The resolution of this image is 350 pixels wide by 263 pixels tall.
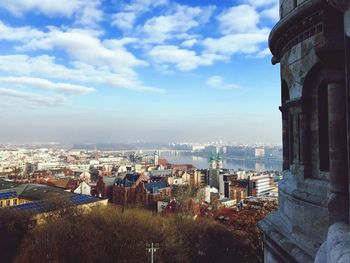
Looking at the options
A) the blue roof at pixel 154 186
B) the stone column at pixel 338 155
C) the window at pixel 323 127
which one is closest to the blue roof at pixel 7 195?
the blue roof at pixel 154 186

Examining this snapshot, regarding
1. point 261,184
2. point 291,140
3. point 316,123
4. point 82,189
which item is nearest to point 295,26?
point 316,123

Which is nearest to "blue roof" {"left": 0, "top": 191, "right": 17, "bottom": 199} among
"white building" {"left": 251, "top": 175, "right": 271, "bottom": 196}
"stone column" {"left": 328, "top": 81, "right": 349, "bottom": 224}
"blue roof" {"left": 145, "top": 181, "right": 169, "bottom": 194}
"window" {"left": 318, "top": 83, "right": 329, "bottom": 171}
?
"blue roof" {"left": 145, "top": 181, "right": 169, "bottom": 194}

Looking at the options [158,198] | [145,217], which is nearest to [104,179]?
[158,198]

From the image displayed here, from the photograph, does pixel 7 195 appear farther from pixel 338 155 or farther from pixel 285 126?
pixel 338 155

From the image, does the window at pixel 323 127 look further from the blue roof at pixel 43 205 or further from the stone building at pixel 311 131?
the blue roof at pixel 43 205

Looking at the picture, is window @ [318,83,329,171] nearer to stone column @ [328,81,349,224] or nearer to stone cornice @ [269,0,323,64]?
stone cornice @ [269,0,323,64]

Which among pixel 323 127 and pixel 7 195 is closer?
pixel 323 127

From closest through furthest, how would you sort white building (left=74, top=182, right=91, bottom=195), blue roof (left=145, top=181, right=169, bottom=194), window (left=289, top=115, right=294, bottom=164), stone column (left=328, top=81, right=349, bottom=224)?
stone column (left=328, top=81, right=349, bottom=224) < window (left=289, top=115, right=294, bottom=164) < blue roof (left=145, top=181, right=169, bottom=194) < white building (left=74, top=182, right=91, bottom=195)
